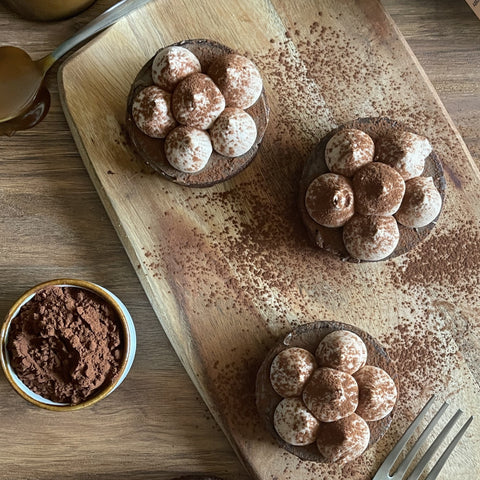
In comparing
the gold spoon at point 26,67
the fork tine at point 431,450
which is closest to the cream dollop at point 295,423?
the fork tine at point 431,450

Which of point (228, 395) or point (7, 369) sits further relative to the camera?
point (228, 395)

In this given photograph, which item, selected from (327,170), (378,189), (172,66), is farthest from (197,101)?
(378,189)

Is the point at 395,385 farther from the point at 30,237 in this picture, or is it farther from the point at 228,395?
the point at 30,237

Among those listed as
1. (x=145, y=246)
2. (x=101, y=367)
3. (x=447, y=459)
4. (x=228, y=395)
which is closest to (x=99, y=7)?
(x=145, y=246)

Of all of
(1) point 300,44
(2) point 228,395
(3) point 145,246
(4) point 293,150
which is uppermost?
(1) point 300,44

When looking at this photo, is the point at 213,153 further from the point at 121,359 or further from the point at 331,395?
the point at 331,395

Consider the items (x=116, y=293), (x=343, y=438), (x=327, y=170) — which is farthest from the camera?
(x=116, y=293)

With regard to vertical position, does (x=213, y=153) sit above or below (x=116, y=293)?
above

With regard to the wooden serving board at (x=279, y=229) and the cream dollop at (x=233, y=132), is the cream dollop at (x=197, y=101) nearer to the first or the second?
the cream dollop at (x=233, y=132)
